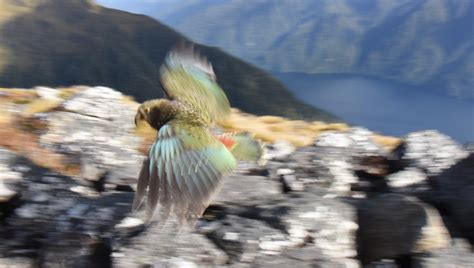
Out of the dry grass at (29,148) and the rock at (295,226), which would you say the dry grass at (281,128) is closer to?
the dry grass at (29,148)

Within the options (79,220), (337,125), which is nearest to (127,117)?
(79,220)

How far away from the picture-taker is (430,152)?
871 centimetres

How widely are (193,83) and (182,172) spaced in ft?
4.91

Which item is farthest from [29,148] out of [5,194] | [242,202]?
[242,202]

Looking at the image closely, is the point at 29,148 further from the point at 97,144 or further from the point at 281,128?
the point at 281,128

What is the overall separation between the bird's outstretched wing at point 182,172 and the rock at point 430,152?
5.15 metres

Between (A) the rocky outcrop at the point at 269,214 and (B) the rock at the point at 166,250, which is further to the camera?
(A) the rocky outcrop at the point at 269,214

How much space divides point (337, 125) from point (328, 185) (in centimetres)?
739

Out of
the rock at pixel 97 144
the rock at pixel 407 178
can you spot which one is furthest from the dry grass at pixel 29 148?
the rock at pixel 407 178

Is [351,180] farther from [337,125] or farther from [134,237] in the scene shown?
[337,125]

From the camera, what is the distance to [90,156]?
873 cm

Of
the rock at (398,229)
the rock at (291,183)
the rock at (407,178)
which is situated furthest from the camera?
the rock at (407,178)

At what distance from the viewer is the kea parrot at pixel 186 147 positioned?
3668 mm

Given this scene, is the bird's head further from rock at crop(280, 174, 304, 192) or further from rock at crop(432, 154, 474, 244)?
rock at crop(432, 154, 474, 244)
